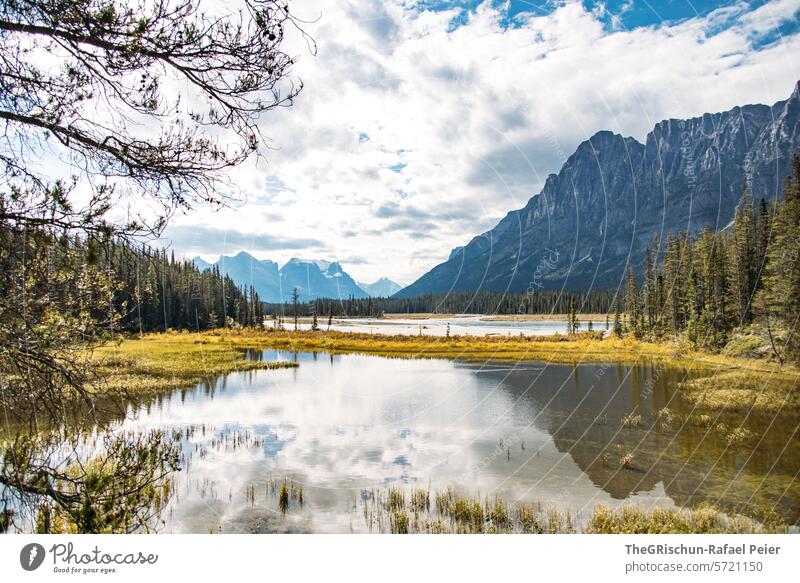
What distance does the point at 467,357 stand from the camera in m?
42.2

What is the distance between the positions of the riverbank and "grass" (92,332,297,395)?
47 mm

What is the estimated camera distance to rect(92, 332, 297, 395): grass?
82.3ft

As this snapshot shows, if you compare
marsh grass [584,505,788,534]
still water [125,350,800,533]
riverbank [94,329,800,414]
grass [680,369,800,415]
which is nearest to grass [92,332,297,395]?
riverbank [94,329,800,414]

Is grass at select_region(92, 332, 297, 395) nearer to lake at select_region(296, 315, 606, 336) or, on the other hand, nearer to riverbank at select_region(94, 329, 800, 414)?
riverbank at select_region(94, 329, 800, 414)

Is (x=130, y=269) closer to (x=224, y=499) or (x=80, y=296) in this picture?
(x=80, y=296)

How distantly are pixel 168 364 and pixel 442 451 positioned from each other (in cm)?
2427

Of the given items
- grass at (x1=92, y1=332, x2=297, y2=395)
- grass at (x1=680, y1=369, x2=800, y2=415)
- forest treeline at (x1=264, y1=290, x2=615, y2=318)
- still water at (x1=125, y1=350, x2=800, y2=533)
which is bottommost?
grass at (x1=680, y1=369, x2=800, y2=415)

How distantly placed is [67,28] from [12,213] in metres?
1.81

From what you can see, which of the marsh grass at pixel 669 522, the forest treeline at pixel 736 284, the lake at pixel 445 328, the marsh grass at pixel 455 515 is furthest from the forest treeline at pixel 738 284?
the marsh grass at pixel 455 515

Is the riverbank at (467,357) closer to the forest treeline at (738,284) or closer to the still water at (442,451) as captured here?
the still water at (442,451)

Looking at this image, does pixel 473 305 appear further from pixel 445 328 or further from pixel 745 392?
pixel 745 392

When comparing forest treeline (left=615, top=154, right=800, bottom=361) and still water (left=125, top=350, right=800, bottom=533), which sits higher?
forest treeline (left=615, top=154, right=800, bottom=361)

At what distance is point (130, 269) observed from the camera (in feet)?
16.4

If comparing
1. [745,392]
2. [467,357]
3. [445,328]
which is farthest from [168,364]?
[445,328]
